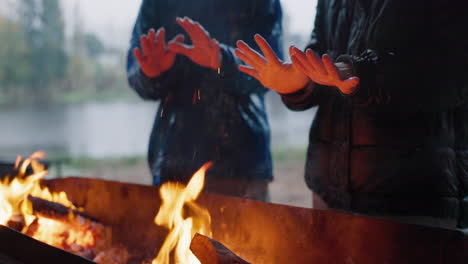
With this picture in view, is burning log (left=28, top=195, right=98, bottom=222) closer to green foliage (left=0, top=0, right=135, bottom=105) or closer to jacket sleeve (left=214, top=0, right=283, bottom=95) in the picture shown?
jacket sleeve (left=214, top=0, right=283, bottom=95)

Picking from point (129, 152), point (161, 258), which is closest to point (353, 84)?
point (161, 258)

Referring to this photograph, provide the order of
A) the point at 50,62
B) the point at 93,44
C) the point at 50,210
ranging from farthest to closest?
the point at 50,62 < the point at 93,44 < the point at 50,210

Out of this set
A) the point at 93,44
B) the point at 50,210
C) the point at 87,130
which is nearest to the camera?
the point at 50,210

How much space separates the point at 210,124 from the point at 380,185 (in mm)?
1078

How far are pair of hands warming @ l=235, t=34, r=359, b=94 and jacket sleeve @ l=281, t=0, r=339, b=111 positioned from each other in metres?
0.03

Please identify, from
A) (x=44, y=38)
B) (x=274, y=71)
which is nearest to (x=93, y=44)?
(x=44, y=38)

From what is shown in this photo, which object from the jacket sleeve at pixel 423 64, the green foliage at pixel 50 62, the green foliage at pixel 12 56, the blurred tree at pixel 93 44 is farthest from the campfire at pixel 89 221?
the green foliage at pixel 12 56

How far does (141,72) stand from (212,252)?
1348 millimetres

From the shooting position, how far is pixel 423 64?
4.45 ft

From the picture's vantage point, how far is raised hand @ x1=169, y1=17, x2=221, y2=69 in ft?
6.52

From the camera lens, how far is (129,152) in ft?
39.3

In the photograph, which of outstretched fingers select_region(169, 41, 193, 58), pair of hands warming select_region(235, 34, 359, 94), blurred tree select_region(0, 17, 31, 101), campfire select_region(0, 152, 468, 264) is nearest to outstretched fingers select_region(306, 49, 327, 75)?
pair of hands warming select_region(235, 34, 359, 94)

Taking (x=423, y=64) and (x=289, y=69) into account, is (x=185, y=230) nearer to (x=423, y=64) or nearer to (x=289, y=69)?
(x=289, y=69)

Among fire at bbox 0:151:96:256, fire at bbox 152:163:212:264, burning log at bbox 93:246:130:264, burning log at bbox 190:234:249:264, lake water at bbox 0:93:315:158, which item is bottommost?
lake water at bbox 0:93:315:158
